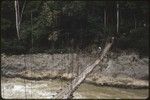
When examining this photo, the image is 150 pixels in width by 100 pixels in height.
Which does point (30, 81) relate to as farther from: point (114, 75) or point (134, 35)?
point (134, 35)

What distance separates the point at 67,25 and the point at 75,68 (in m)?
5.63

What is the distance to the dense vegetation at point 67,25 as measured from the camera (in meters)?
19.6

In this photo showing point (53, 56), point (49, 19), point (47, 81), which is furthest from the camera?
point (49, 19)

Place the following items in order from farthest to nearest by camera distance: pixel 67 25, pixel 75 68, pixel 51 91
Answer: pixel 67 25 → pixel 75 68 → pixel 51 91

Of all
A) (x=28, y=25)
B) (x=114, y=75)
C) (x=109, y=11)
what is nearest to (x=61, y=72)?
(x=114, y=75)

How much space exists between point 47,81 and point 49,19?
6.70m

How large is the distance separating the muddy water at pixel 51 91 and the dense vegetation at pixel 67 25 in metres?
5.54

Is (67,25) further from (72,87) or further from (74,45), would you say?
(72,87)

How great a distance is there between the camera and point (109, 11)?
21.6 metres

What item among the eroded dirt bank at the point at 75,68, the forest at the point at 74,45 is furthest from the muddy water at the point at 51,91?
→ the eroded dirt bank at the point at 75,68

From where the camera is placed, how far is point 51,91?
482 inches

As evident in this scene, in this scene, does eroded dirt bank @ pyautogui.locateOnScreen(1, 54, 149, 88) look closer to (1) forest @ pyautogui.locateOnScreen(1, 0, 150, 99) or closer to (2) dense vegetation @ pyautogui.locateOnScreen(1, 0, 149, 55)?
(1) forest @ pyautogui.locateOnScreen(1, 0, 150, 99)

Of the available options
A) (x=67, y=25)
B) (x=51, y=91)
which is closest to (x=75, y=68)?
(x=51, y=91)

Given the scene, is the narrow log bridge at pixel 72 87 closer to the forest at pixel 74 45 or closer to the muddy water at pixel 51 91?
the forest at pixel 74 45
